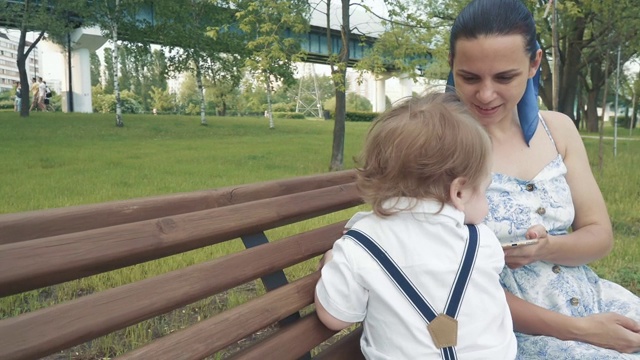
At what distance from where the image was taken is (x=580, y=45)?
21.7 metres

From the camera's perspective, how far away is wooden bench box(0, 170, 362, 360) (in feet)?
3.57

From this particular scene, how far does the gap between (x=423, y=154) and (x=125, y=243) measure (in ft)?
2.44

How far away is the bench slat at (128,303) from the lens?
1.02 m

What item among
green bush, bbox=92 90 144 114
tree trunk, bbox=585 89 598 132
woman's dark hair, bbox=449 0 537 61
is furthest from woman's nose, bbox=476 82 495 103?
green bush, bbox=92 90 144 114

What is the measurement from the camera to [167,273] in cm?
140

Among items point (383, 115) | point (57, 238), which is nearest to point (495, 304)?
point (383, 115)

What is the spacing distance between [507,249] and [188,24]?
2065 cm

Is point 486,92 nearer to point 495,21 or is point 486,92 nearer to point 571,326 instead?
point 495,21

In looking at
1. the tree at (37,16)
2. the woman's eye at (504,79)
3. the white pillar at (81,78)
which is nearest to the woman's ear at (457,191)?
the woman's eye at (504,79)

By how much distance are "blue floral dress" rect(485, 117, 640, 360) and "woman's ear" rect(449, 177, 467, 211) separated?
1.49ft

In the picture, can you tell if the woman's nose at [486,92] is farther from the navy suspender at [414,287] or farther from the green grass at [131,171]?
the green grass at [131,171]

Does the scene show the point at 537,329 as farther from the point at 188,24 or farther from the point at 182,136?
the point at 188,24

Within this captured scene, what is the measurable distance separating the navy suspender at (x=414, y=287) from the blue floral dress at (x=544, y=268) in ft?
1.66

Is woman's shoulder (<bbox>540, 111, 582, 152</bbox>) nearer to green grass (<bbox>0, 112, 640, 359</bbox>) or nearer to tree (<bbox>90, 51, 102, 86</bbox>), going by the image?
green grass (<bbox>0, 112, 640, 359</bbox>)
